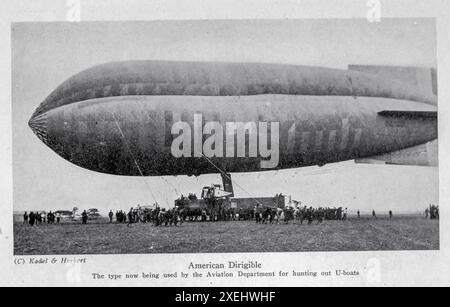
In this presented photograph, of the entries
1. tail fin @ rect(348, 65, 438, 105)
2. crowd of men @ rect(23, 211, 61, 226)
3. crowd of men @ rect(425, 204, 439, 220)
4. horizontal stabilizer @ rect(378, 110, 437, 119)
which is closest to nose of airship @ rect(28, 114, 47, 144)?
crowd of men @ rect(23, 211, 61, 226)

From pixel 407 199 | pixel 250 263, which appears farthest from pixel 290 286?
pixel 407 199

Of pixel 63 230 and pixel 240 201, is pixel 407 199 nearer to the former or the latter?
pixel 240 201

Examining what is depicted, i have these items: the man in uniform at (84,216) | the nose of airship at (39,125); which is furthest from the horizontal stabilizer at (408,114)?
the nose of airship at (39,125)

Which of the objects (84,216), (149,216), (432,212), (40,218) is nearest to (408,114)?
(432,212)

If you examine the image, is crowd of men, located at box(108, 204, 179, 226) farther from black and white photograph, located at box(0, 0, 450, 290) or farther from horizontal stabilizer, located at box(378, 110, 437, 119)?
horizontal stabilizer, located at box(378, 110, 437, 119)

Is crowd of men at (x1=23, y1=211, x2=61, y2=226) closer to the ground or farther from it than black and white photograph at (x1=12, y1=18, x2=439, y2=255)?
closer to the ground

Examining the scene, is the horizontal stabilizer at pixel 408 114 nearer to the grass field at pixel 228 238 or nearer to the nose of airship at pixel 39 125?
the grass field at pixel 228 238

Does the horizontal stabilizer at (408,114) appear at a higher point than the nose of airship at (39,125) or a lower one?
higher

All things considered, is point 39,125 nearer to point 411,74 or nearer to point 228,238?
point 228,238
